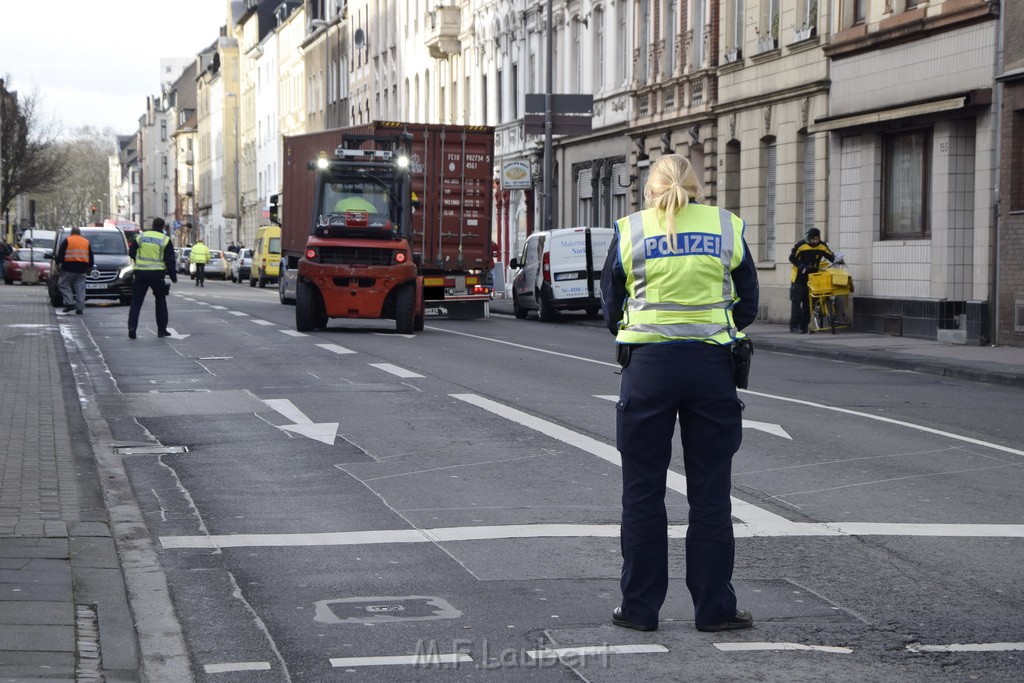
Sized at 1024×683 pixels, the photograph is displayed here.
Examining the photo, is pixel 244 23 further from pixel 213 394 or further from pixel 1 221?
pixel 213 394

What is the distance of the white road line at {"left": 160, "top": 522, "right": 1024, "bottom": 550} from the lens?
26.5 feet

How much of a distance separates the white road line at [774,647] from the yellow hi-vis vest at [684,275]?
3.52ft

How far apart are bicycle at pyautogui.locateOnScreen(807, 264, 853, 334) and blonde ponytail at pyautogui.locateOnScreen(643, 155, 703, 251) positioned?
2216 cm

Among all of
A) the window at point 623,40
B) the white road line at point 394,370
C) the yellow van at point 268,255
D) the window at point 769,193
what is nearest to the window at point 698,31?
the window at point 769,193

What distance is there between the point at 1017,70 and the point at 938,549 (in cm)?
1764

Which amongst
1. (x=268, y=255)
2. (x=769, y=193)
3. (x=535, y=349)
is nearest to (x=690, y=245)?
(x=535, y=349)

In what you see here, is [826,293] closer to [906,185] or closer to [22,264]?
[906,185]

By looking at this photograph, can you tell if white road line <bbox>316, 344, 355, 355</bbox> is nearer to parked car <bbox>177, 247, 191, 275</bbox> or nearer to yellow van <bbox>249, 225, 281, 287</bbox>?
yellow van <bbox>249, 225, 281, 287</bbox>

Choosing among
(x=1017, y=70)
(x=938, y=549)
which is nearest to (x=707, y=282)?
(x=938, y=549)

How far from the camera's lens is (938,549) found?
7.86m

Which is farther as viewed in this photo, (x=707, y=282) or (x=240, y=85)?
(x=240, y=85)

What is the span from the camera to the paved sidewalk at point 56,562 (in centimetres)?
553

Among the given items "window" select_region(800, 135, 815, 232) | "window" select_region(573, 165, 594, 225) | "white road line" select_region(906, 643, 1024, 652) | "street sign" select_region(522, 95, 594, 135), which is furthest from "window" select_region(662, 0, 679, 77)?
"white road line" select_region(906, 643, 1024, 652)

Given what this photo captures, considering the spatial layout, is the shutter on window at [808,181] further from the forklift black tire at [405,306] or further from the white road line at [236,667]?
the white road line at [236,667]
